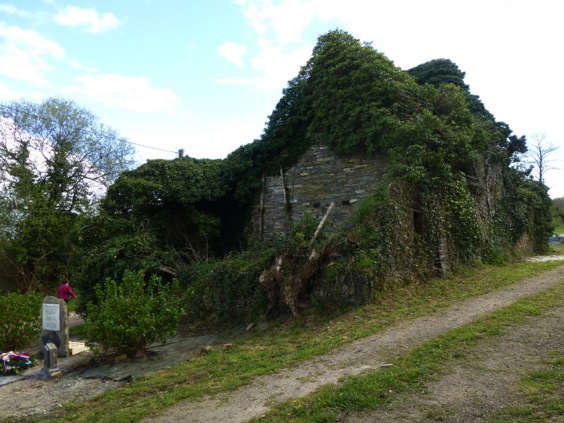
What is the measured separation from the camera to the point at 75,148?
2484cm

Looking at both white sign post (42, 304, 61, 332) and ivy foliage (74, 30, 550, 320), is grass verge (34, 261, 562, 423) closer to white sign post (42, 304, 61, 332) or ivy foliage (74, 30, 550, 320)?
ivy foliage (74, 30, 550, 320)

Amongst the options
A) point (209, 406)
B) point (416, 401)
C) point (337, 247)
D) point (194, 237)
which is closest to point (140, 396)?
point (209, 406)

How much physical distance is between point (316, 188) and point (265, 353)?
7664 mm

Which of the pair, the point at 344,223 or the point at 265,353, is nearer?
the point at 265,353

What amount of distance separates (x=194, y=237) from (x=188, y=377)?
9.44 metres

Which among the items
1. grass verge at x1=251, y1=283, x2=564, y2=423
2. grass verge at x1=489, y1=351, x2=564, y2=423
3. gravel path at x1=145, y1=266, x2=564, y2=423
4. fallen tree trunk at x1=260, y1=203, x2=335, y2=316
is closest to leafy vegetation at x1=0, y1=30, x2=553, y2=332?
fallen tree trunk at x1=260, y1=203, x2=335, y2=316

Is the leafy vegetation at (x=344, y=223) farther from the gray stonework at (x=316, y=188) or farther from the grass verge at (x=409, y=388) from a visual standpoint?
the grass verge at (x=409, y=388)

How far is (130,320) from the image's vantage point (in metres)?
7.79

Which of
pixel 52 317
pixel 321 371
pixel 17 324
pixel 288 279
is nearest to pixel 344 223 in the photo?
pixel 288 279

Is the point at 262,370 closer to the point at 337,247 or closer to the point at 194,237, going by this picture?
the point at 337,247

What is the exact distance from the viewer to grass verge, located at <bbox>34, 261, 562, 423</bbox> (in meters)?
5.48

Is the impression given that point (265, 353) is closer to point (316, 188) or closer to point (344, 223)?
point (344, 223)

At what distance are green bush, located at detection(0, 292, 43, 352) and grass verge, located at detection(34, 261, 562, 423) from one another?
3.97m

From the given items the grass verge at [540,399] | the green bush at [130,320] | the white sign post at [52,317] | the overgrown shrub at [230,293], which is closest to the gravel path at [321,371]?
the grass verge at [540,399]
